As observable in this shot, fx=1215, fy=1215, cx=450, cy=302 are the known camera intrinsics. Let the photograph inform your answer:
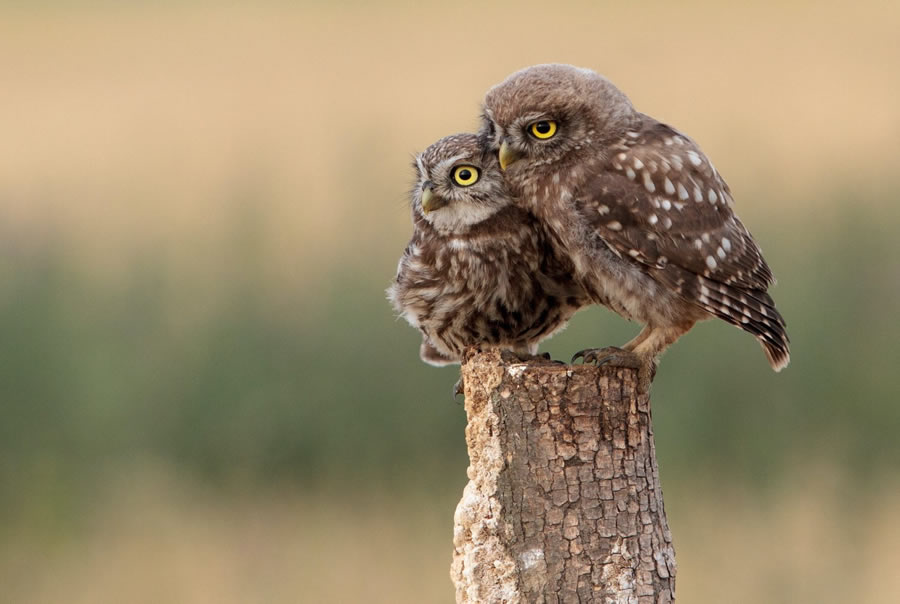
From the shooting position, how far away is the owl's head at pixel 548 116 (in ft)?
11.6

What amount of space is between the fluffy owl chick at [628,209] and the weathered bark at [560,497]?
1.74ft

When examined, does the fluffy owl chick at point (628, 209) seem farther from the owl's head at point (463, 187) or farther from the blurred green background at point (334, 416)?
the blurred green background at point (334, 416)

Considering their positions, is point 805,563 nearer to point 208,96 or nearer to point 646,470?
point 646,470

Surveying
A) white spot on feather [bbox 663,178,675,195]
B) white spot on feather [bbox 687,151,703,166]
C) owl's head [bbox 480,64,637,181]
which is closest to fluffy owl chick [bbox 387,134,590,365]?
owl's head [bbox 480,64,637,181]

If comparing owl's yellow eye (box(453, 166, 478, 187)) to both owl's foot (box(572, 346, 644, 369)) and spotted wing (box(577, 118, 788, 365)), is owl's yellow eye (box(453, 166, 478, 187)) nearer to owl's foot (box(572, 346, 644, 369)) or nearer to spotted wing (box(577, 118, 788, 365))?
spotted wing (box(577, 118, 788, 365))

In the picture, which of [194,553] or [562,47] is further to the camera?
[562,47]

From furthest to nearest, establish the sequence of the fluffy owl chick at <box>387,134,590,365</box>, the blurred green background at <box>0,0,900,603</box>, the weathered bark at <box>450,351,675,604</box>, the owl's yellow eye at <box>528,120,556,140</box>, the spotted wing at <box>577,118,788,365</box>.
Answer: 1. the blurred green background at <box>0,0,900,603</box>
2. the fluffy owl chick at <box>387,134,590,365</box>
3. the owl's yellow eye at <box>528,120,556,140</box>
4. the spotted wing at <box>577,118,788,365</box>
5. the weathered bark at <box>450,351,675,604</box>

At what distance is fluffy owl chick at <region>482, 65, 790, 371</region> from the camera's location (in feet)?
11.3

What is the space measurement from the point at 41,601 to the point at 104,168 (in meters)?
5.17

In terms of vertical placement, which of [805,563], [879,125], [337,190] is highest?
[879,125]

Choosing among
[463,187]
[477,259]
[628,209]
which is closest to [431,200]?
[463,187]

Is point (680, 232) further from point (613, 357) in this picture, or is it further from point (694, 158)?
point (613, 357)

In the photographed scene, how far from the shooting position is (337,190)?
7309 mm

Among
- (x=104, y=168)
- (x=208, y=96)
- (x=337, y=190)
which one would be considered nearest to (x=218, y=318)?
(x=337, y=190)
